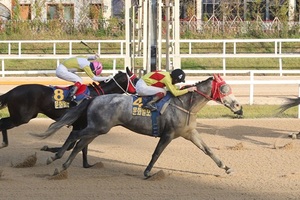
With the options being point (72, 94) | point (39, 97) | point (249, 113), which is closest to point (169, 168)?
point (72, 94)

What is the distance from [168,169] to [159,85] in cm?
131

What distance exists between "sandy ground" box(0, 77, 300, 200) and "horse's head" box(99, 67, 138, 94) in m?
1.07

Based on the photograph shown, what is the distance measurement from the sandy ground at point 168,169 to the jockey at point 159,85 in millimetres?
1039

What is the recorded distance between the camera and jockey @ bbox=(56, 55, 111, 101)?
10.6m

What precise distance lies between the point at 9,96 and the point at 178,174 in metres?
2.87

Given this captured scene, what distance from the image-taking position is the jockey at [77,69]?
34.9 feet

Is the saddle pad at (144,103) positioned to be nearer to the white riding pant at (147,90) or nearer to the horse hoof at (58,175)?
the white riding pant at (147,90)

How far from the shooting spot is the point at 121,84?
10.6 m

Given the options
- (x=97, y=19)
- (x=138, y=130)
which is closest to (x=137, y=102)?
(x=138, y=130)

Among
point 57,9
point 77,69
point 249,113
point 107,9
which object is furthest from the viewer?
point 107,9

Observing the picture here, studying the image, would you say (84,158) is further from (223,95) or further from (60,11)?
(60,11)

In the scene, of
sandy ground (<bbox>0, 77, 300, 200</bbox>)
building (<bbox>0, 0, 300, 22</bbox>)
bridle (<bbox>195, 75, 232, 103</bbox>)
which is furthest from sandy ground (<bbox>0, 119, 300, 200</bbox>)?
building (<bbox>0, 0, 300, 22</bbox>)

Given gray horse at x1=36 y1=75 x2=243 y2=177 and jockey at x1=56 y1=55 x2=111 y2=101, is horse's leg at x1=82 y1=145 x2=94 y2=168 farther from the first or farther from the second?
jockey at x1=56 y1=55 x2=111 y2=101

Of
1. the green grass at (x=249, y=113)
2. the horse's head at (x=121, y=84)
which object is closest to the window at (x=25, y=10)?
the green grass at (x=249, y=113)
